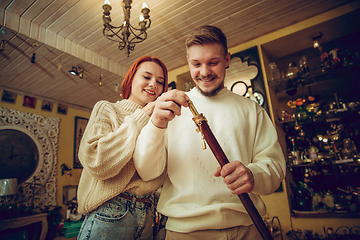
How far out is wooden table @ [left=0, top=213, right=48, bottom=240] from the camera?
3414mm

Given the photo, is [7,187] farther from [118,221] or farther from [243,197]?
[243,197]

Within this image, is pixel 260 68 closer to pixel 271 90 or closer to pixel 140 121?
pixel 271 90

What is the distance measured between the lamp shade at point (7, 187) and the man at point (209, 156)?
414 cm

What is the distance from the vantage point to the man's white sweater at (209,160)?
0.84 metres

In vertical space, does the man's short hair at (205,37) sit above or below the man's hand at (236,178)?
above

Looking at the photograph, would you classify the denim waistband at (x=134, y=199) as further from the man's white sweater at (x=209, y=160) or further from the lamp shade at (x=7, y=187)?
the lamp shade at (x=7, y=187)

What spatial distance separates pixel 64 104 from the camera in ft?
17.7

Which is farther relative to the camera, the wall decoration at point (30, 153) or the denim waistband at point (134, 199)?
the wall decoration at point (30, 153)

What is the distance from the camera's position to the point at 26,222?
367 centimetres

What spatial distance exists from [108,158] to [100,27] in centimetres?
271

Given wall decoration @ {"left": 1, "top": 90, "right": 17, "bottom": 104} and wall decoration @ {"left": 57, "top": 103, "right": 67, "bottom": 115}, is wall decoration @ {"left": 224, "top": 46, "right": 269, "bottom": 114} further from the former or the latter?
wall decoration @ {"left": 1, "top": 90, "right": 17, "bottom": 104}

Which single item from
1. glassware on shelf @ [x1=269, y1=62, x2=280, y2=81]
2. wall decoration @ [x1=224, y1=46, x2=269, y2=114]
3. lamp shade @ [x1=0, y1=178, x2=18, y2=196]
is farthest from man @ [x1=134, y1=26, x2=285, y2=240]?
lamp shade @ [x1=0, y1=178, x2=18, y2=196]

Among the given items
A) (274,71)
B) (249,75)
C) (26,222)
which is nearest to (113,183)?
(274,71)

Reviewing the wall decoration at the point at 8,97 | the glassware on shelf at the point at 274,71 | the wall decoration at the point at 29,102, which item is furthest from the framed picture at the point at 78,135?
the glassware on shelf at the point at 274,71
